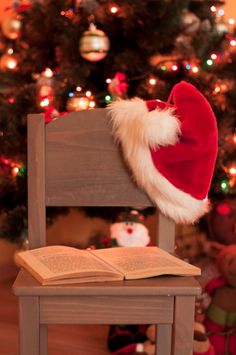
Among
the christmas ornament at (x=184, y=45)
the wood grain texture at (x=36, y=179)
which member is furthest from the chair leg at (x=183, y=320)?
the christmas ornament at (x=184, y=45)

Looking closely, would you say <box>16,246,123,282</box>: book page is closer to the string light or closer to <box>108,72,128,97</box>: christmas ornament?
<box>108,72,128,97</box>: christmas ornament

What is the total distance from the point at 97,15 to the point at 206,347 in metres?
1.18

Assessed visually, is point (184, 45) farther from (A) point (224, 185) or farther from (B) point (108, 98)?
(A) point (224, 185)

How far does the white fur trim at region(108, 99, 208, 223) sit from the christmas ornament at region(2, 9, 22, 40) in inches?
37.0

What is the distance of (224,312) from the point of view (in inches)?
57.7

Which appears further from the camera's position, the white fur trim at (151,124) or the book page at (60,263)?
the white fur trim at (151,124)

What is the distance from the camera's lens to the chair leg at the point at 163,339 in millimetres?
1068

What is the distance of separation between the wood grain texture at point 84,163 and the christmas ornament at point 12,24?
91 centimetres

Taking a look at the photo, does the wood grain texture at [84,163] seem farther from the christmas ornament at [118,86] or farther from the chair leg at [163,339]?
the christmas ornament at [118,86]

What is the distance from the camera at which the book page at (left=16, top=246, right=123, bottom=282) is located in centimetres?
80

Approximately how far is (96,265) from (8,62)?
46.4 inches

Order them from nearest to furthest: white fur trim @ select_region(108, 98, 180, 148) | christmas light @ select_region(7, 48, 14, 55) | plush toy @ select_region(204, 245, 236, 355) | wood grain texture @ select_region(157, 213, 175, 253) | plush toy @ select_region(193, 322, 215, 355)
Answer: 1. white fur trim @ select_region(108, 98, 180, 148)
2. wood grain texture @ select_region(157, 213, 175, 253)
3. plush toy @ select_region(193, 322, 215, 355)
4. plush toy @ select_region(204, 245, 236, 355)
5. christmas light @ select_region(7, 48, 14, 55)

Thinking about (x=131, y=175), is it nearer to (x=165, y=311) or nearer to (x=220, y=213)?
(x=165, y=311)

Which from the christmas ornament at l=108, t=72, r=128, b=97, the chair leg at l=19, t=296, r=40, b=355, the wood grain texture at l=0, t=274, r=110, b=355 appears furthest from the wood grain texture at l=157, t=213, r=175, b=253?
the christmas ornament at l=108, t=72, r=128, b=97
